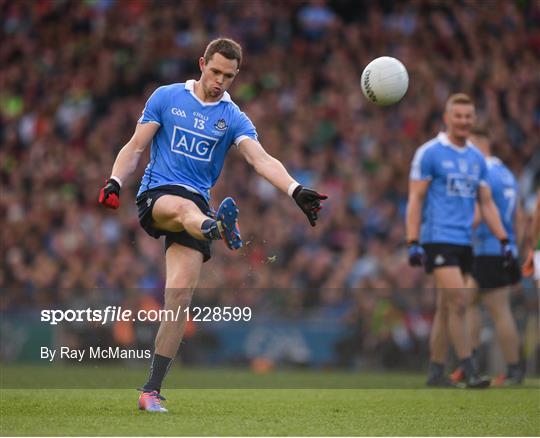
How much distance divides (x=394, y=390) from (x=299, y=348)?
16.7ft

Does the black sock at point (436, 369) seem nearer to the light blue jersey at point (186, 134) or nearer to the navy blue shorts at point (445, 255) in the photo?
the navy blue shorts at point (445, 255)

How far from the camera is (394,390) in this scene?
10.2 meters

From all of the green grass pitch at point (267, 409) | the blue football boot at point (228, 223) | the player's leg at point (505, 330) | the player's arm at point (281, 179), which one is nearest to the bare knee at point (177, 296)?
the blue football boot at point (228, 223)

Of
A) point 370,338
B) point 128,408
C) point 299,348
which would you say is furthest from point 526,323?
point 128,408

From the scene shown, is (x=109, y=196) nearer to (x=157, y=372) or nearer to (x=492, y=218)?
(x=157, y=372)

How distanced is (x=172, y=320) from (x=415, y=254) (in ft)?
11.2

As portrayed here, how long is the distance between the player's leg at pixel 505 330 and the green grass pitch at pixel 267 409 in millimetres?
305

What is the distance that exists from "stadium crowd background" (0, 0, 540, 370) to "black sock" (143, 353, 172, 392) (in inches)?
266

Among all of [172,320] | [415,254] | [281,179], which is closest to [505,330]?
[415,254]

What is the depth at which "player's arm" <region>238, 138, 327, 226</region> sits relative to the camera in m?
7.35

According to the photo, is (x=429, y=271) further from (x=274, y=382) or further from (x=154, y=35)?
(x=154, y=35)

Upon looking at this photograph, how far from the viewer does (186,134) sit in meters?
8.04

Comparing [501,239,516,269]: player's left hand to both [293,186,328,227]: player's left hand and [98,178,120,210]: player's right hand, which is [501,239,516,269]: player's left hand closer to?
[293,186,328,227]: player's left hand

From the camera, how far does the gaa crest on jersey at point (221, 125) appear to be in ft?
26.5
